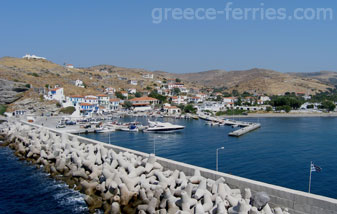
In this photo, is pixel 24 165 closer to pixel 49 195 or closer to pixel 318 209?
pixel 49 195

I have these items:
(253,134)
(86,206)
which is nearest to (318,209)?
(86,206)

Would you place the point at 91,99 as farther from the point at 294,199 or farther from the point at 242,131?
the point at 294,199

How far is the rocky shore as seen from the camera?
11164mm

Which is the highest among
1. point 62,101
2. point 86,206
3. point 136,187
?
point 62,101

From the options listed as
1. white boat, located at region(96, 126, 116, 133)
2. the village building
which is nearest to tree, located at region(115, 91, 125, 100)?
the village building

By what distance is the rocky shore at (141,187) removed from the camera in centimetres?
1116

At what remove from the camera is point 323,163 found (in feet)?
83.5

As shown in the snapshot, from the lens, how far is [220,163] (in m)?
25.2

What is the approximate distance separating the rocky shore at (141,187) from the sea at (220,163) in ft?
3.48

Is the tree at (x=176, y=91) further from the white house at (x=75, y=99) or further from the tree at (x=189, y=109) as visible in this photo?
the white house at (x=75, y=99)

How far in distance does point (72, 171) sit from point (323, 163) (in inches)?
817

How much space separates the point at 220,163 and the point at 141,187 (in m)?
12.5

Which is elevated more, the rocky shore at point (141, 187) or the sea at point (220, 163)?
the rocky shore at point (141, 187)

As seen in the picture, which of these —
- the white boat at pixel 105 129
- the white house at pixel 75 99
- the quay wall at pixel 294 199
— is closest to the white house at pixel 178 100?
the white house at pixel 75 99
